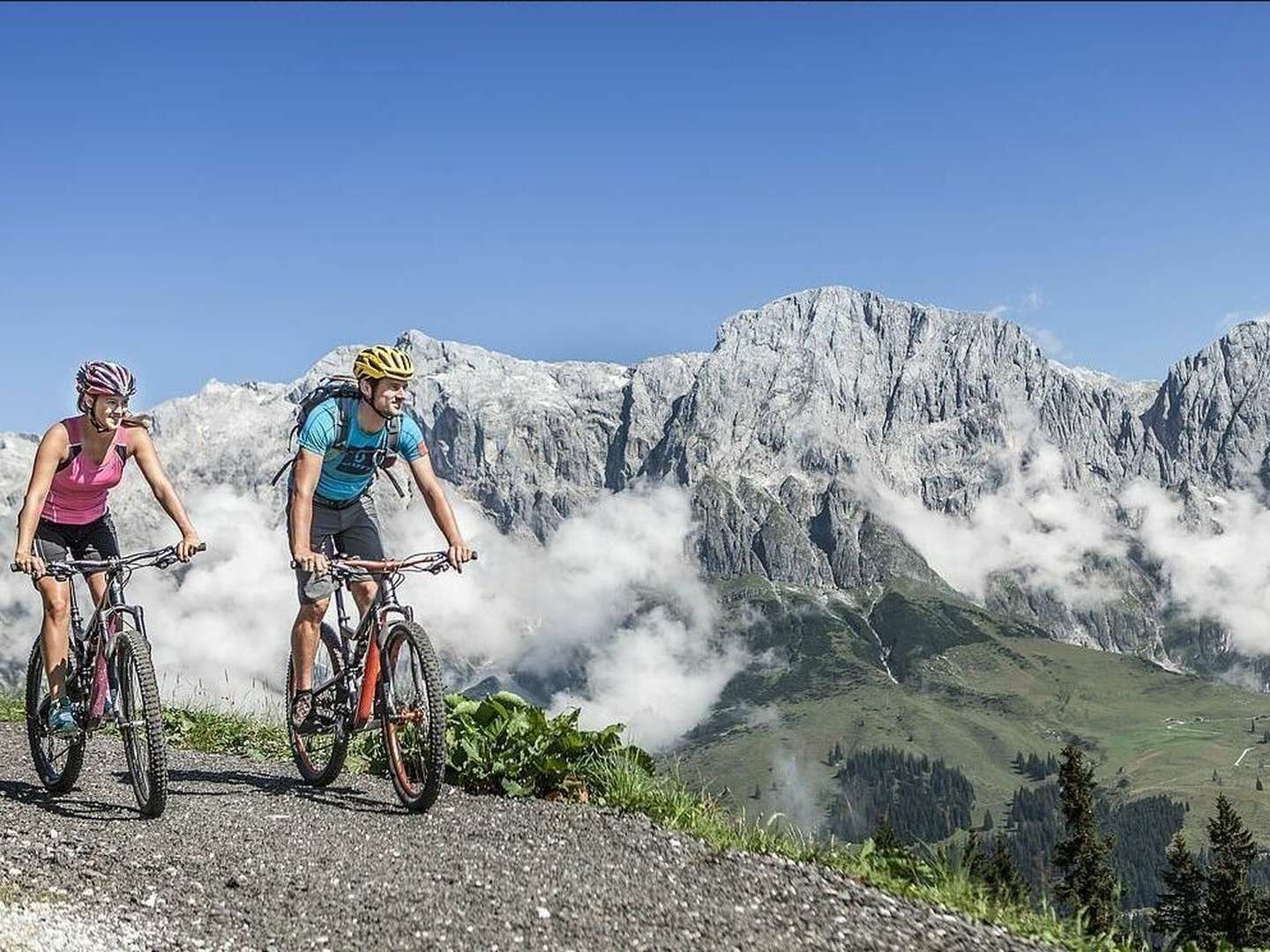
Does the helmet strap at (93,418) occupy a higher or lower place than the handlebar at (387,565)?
higher

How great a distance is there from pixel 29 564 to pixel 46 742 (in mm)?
2251

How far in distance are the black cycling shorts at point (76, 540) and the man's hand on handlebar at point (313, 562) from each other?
2000 millimetres

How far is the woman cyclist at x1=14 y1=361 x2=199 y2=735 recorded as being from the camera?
10.2m

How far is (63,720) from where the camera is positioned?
10.7 meters

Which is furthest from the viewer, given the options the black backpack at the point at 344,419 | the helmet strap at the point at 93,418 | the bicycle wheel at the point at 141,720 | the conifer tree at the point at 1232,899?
the conifer tree at the point at 1232,899

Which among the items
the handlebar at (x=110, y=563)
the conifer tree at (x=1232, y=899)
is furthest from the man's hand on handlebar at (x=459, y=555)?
→ the conifer tree at (x=1232, y=899)

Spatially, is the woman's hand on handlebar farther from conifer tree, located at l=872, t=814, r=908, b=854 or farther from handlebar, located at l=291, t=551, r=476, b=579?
conifer tree, located at l=872, t=814, r=908, b=854

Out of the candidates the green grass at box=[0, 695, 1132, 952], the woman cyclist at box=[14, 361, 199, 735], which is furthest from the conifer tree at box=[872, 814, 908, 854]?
the woman cyclist at box=[14, 361, 199, 735]

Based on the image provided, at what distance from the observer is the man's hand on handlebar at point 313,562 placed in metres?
10.3

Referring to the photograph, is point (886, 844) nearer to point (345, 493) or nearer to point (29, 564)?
point (345, 493)

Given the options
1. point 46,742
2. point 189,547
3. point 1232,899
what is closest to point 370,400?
point 189,547

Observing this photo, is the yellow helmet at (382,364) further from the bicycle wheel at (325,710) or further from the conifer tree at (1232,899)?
the conifer tree at (1232,899)

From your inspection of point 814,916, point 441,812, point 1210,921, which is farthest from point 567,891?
point 1210,921

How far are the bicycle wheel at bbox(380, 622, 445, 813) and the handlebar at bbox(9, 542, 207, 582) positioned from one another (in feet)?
6.63
